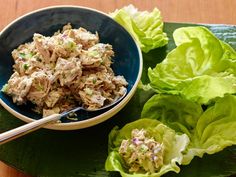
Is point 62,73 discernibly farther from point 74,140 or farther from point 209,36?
point 209,36

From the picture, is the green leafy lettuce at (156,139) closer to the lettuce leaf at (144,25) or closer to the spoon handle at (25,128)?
the spoon handle at (25,128)

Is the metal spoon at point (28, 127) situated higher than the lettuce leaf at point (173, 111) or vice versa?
the metal spoon at point (28, 127)

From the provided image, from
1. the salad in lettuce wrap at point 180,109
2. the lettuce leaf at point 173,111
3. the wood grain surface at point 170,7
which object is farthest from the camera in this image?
the wood grain surface at point 170,7

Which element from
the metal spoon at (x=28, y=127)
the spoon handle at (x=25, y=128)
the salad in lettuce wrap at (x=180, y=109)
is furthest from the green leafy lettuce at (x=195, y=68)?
the spoon handle at (x=25, y=128)

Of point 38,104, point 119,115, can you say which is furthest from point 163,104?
point 38,104

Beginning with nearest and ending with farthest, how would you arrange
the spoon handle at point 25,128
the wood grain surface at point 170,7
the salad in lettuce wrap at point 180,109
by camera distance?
the spoon handle at point 25,128
the salad in lettuce wrap at point 180,109
the wood grain surface at point 170,7

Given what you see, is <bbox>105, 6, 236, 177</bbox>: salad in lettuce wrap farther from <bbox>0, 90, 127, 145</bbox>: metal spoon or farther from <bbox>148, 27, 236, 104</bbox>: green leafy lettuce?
<bbox>0, 90, 127, 145</bbox>: metal spoon

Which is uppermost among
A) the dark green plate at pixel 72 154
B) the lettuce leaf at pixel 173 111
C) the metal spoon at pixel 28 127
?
the metal spoon at pixel 28 127
